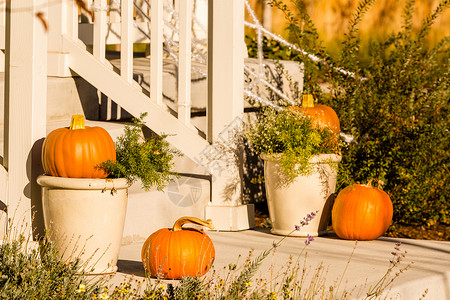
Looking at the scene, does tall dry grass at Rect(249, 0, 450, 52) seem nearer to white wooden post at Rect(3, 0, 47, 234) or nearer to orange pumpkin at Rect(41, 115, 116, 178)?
white wooden post at Rect(3, 0, 47, 234)

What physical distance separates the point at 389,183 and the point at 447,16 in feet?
19.9

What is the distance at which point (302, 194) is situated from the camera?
417 cm

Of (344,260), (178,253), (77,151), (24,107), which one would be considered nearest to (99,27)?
(24,107)

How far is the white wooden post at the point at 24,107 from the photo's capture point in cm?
336

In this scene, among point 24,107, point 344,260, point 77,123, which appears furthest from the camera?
point 344,260

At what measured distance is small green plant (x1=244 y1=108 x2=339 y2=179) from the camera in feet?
13.5

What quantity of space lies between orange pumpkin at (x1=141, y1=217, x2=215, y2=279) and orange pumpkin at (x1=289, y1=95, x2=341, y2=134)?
1.44 m

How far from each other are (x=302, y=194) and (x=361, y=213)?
35 centimetres

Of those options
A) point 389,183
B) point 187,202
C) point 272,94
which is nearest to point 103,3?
point 187,202

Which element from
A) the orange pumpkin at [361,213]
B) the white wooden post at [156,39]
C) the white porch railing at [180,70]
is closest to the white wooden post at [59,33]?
the white porch railing at [180,70]

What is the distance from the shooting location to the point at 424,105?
16.1ft

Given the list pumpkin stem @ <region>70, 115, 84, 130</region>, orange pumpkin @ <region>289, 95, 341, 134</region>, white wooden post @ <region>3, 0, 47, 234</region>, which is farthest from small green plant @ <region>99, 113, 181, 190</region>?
orange pumpkin @ <region>289, 95, 341, 134</region>

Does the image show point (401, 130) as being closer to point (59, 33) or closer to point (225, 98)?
point (225, 98)

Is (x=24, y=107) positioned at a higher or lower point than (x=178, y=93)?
lower
